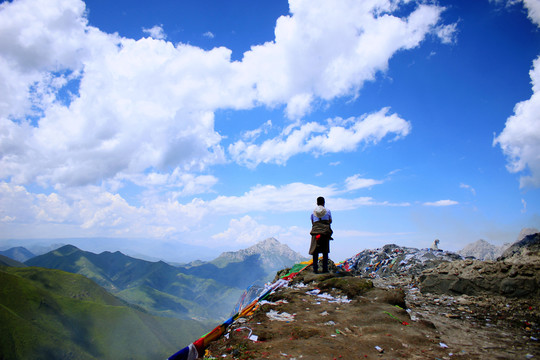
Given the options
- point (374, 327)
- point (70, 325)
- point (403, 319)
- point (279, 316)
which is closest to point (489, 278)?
point (403, 319)

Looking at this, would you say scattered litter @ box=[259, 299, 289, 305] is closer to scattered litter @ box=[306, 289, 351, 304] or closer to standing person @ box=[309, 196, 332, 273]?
scattered litter @ box=[306, 289, 351, 304]

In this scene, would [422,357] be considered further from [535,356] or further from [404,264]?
[404,264]

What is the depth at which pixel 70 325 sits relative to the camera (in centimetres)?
13850

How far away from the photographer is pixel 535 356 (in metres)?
4.70

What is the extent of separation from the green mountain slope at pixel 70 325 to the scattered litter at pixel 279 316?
491 feet

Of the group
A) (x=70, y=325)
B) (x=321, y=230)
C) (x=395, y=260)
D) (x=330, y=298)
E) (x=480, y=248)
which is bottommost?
(x=70, y=325)

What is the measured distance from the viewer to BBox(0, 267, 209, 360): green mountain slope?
111375 mm

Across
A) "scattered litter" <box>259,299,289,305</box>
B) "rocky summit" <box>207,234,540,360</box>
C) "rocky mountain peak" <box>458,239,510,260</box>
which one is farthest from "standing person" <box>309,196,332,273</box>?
"rocky mountain peak" <box>458,239,510,260</box>

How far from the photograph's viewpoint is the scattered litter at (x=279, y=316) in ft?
20.2

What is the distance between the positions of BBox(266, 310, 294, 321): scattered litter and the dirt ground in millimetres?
23

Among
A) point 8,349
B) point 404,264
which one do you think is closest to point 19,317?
point 8,349

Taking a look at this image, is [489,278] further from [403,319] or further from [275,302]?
[275,302]

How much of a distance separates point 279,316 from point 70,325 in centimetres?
18412

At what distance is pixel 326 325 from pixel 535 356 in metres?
3.66
